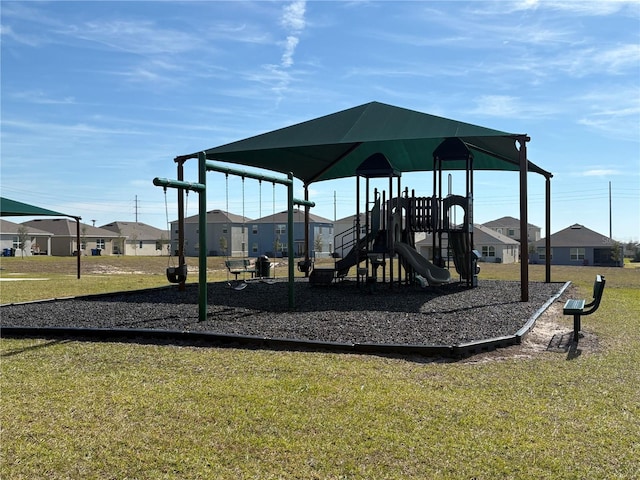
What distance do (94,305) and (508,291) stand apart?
1049 centimetres

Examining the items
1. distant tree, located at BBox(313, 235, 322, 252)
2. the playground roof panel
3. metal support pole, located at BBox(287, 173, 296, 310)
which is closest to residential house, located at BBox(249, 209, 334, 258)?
distant tree, located at BBox(313, 235, 322, 252)

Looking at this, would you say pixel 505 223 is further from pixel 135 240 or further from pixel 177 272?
pixel 177 272

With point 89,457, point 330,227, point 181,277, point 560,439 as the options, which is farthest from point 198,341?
point 330,227

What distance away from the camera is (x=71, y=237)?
6488 centimetres

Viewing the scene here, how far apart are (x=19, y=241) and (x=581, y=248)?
5755 cm

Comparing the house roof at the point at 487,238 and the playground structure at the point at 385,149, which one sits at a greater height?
the playground structure at the point at 385,149

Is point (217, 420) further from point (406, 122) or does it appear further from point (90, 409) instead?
point (406, 122)

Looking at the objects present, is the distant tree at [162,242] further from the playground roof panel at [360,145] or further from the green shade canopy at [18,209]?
the playground roof panel at [360,145]

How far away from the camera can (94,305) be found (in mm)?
12062

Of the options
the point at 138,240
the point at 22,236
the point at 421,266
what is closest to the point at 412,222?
the point at 421,266

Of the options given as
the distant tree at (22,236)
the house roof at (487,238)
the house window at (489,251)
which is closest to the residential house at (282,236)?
the house roof at (487,238)

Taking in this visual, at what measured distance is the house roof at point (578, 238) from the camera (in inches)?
2270

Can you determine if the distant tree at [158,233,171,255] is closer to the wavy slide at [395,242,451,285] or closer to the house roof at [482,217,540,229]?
the house roof at [482,217,540,229]

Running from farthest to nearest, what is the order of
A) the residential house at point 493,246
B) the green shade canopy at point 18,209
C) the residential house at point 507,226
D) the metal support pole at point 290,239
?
1. the residential house at point 507,226
2. the residential house at point 493,246
3. the green shade canopy at point 18,209
4. the metal support pole at point 290,239
